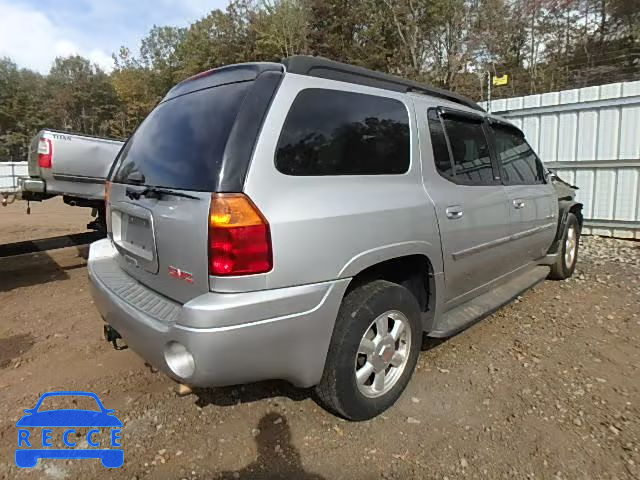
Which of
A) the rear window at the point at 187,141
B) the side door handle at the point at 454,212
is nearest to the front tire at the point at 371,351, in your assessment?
the side door handle at the point at 454,212

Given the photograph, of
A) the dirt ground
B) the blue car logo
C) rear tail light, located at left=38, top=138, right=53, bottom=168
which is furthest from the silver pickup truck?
the blue car logo

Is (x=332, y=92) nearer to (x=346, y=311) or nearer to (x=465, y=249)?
(x=346, y=311)

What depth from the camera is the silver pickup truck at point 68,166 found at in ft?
15.6

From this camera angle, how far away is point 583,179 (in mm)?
7688

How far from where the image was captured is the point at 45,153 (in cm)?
474

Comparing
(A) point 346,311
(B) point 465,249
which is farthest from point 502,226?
(A) point 346,311

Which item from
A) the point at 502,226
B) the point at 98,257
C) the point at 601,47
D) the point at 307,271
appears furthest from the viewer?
the point at 601,47

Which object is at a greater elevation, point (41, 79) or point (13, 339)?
point (41, 79)

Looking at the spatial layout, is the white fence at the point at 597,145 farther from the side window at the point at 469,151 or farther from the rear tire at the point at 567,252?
the side window at the point at 469,151

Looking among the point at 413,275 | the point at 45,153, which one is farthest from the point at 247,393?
the point at 45,153

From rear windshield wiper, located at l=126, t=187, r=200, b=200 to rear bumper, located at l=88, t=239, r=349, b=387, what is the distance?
19.2 inches

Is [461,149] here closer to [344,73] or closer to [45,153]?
[344,73]

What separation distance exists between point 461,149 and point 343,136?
1.23 m

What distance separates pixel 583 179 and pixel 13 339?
8628 mm
